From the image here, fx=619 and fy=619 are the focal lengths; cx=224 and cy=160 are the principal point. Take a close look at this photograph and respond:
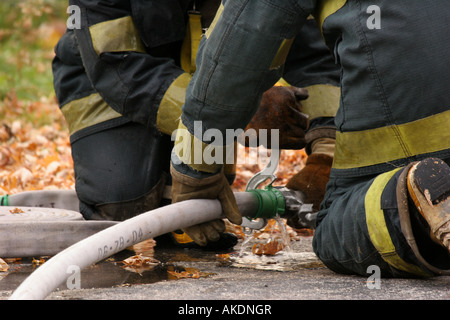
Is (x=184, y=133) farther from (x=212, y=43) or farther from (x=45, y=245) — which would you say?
(x=45, y=245)

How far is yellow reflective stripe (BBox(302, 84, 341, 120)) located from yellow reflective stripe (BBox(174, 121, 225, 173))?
38.5 inches

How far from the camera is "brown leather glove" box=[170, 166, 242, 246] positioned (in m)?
2.53

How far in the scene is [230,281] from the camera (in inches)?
85.0

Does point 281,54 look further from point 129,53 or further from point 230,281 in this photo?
point 129,53

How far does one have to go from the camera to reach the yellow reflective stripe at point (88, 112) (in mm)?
3321

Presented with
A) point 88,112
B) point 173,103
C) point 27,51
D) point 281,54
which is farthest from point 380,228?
point 27,51

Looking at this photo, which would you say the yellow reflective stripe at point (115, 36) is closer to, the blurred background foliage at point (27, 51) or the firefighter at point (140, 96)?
the firefighter at point (140, 96)

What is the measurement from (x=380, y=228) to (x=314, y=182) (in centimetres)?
115

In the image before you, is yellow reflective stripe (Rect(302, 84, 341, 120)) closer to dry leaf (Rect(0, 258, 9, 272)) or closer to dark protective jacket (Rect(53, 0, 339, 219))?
dark protective jacket (Rect(53, 0, 339, 219))

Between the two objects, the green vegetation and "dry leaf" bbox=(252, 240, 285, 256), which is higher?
the green vegetation

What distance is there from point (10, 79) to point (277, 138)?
20.5 feet

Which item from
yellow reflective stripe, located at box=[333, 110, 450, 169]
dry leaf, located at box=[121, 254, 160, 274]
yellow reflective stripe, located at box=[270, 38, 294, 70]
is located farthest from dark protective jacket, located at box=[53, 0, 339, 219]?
yellow reflective stripe, located at box=[333, 110, 450, 169]

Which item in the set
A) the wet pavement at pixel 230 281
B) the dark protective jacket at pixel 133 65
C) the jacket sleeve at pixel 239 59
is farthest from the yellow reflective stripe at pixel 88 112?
the jacket sleeve at pixel 239 59

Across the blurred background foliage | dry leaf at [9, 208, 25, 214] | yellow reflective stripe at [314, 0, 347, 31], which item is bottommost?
dry leaf at [9, 208, 25, 214]
